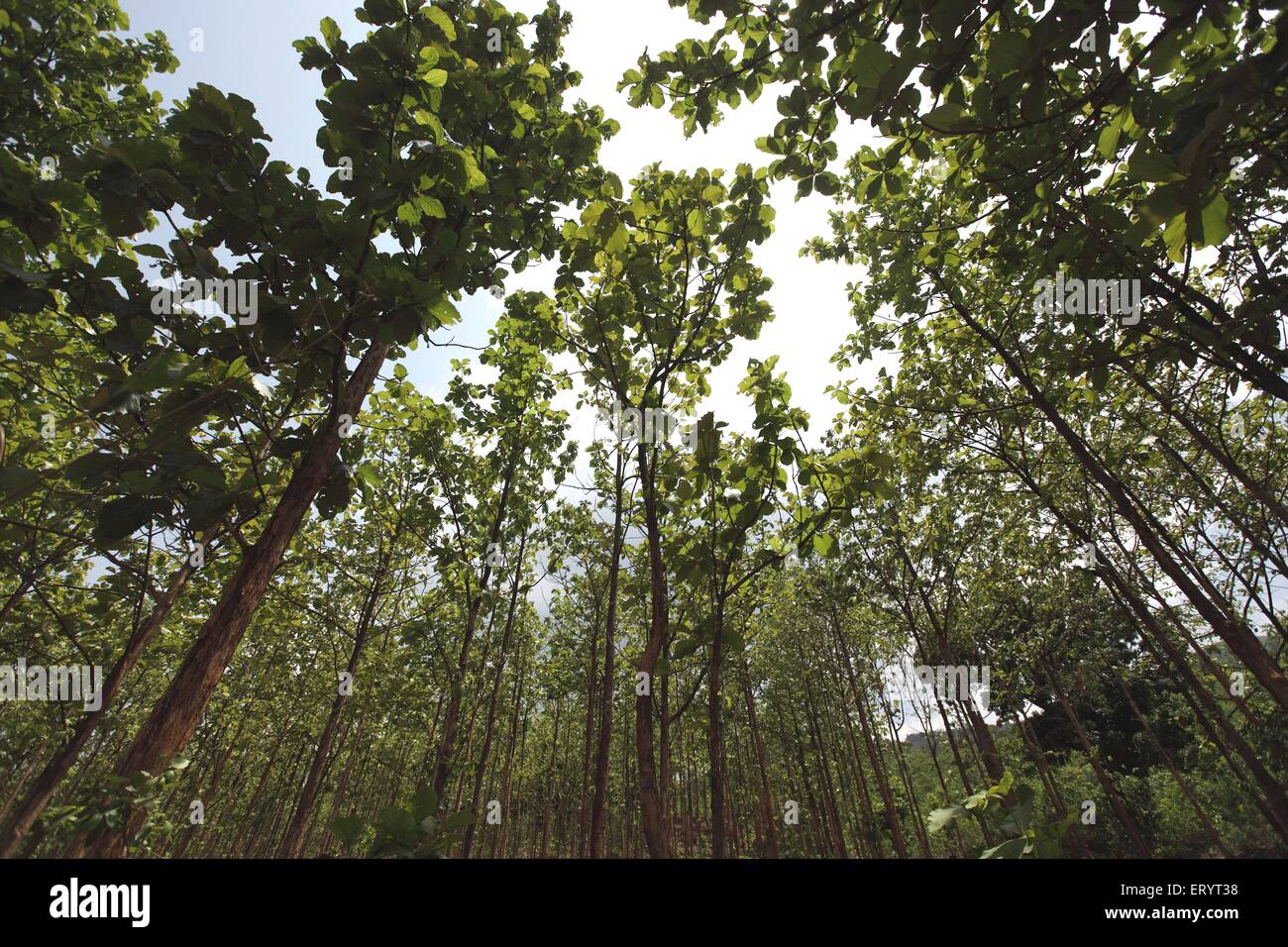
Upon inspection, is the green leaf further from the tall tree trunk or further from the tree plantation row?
the tall tree trunk

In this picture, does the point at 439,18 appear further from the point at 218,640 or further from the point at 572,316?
the point at 218,640

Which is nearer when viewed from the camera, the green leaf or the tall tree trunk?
the tall tree trunk

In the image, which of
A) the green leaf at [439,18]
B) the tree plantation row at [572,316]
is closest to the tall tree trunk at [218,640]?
the tree plantation row at [572,316]

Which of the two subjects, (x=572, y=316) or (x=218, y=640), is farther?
(x=572, y=316)

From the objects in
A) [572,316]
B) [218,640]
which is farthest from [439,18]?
[218,640]

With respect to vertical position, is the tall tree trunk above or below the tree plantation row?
below

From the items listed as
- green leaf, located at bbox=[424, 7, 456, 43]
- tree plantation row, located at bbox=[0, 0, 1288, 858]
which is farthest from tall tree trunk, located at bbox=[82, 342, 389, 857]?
green leaf, located at bbox=[424, 7, 456, 43]

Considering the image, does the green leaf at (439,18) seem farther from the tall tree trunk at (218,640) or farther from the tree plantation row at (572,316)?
the tall tree trunk at (218,640)

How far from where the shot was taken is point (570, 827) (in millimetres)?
30391

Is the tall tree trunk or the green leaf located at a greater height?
the green leaf

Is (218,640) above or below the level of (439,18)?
below
